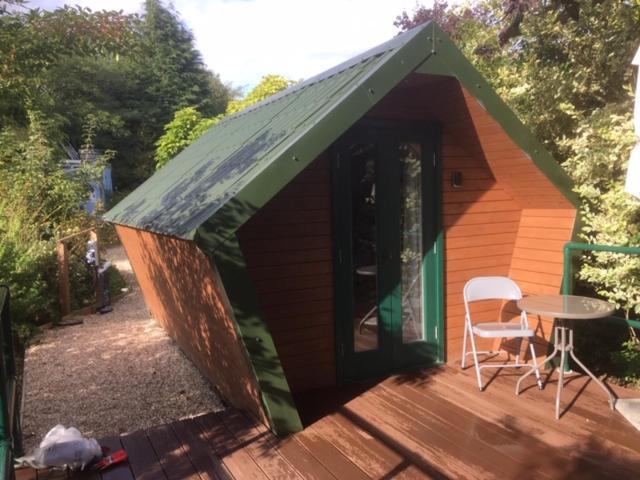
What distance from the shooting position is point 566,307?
12.9ft

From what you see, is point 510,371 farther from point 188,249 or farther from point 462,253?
point 188,249

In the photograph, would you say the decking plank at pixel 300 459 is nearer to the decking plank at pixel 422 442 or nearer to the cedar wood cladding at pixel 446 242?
the cedar wood cladding at pixel 446 242

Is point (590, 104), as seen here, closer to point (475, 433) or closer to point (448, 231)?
point (448, 231)

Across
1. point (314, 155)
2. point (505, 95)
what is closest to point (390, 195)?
point (314, 155)

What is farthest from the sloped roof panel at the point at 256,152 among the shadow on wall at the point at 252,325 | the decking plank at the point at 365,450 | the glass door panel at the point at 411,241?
the decking plank at the point at 365,450

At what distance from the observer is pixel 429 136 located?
491 centimetres

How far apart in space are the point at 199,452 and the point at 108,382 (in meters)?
2.86

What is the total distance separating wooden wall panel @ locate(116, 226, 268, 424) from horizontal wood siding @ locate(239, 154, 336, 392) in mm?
531

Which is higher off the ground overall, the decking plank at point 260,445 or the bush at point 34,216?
the bush at point 34,216

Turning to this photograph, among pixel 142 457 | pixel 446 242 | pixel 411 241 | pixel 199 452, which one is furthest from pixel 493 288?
pixel 142 457

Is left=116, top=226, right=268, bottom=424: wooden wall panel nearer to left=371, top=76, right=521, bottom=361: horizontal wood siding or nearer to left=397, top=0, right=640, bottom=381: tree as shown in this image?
left=371, top=76, right=521, bottom=361: horizontal wood siding

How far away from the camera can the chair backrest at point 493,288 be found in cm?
482

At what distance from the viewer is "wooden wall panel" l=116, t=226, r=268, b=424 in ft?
11.6

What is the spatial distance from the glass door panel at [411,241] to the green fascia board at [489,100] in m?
1.04
